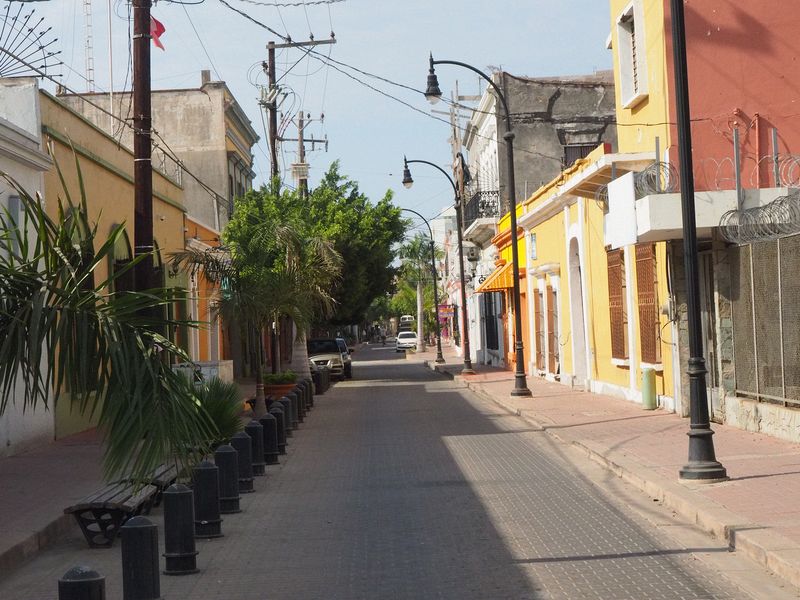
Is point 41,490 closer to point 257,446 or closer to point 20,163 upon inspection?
point 257,446

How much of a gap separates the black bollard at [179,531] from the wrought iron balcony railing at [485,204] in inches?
1406

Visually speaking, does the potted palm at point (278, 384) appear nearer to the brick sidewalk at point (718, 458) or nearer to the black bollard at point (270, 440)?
the brick sidewalk at point (718, 458)

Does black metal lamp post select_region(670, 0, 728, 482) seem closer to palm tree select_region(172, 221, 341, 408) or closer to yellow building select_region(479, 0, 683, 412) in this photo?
yellow building select_region(479, 0, 683, 412)

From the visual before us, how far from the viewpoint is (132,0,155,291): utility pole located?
13919mm

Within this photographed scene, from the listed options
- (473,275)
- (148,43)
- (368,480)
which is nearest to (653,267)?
(368,480)

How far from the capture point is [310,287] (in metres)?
25.8

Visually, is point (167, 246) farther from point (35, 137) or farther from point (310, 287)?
point (35, 137)

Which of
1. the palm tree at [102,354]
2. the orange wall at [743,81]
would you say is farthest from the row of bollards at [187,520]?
the orange wall at [743,81]

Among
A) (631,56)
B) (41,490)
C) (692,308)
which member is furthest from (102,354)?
(631,56)

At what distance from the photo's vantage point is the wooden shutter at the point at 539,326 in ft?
114

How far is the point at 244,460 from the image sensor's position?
12203 millimetres

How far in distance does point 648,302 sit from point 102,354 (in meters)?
14.8

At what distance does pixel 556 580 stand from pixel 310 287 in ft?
61.3

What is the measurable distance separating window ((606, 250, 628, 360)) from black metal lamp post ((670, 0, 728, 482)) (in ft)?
35.5
